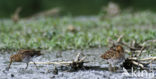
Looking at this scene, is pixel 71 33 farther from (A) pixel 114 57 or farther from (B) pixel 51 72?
(A) pixel 114 57

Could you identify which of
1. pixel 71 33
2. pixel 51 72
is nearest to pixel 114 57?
pixel 51 72

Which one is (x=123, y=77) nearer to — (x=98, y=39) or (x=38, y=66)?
(x=38, y=66)

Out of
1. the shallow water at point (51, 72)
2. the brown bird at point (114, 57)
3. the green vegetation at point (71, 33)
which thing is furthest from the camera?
the green vegetation at point (71, 33)

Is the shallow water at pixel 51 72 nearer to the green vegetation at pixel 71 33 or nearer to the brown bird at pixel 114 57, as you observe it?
the brown bird at pixel 114 57

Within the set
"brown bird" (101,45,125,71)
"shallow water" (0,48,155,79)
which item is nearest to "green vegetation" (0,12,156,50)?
"shallow water" (0,48,155,79)

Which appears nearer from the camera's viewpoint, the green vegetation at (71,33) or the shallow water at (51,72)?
the shallow water at (51,72)

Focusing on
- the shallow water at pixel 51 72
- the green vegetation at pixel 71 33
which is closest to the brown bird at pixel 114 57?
the shallow water at pixel 51 72

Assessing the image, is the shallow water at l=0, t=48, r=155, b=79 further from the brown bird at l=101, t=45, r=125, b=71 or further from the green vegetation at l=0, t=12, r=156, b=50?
the green vegetation at l=0, t=12, r=156, b=50

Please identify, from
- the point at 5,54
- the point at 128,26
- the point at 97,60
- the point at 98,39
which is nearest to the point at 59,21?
the point at 128,26

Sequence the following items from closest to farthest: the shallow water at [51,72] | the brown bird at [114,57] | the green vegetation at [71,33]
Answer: the shallow water at [51,72] < the brown bird at [114,57] < the green vegetation at [71,33]
